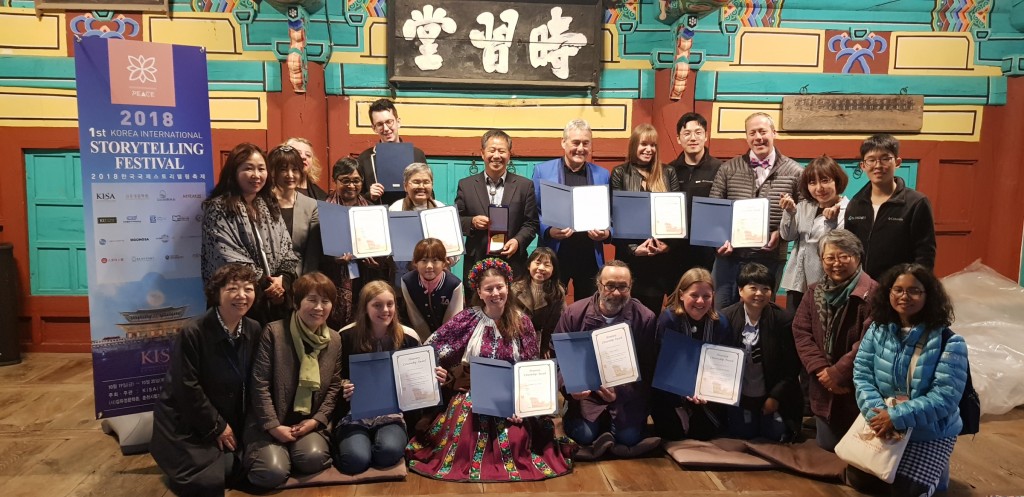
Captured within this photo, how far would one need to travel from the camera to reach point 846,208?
12.6ft

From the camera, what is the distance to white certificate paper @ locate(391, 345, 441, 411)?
128 inches

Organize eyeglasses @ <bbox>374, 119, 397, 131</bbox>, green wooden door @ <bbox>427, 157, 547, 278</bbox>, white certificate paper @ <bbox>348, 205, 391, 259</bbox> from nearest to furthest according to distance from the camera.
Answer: white certificate paper @ <bbox>348, 205, 391, 259</bbox> < eyeglasses @ <bbox>374, 119, 397, 131</bbox> < green wooden door @ <bbox>427, 157, 547, 278</bbox>

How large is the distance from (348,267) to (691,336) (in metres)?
1.96

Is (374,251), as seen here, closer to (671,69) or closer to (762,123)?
(762,123)

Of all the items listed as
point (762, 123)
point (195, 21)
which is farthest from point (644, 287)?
point (195, 21)

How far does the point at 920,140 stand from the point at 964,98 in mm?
491

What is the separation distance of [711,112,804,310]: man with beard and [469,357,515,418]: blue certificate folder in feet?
4.88

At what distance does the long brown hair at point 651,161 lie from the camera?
393 centimetres

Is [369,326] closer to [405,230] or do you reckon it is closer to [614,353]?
[405,230]

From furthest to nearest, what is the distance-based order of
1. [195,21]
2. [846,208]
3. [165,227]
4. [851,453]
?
[195,21] → [846,208] → [165,227] → [851,453]

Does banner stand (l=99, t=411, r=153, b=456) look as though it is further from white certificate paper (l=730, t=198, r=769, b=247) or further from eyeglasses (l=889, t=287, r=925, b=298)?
eyeglasses (l=889, t=287, r=925, b=298)

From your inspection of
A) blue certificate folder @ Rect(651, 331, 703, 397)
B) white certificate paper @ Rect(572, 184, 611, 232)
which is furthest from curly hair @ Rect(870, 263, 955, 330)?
white certificate paper @ Rect(572, 184, 611, 232)

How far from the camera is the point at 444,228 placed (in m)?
3.75

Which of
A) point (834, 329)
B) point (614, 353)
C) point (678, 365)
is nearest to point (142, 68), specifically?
point (614, 353)
